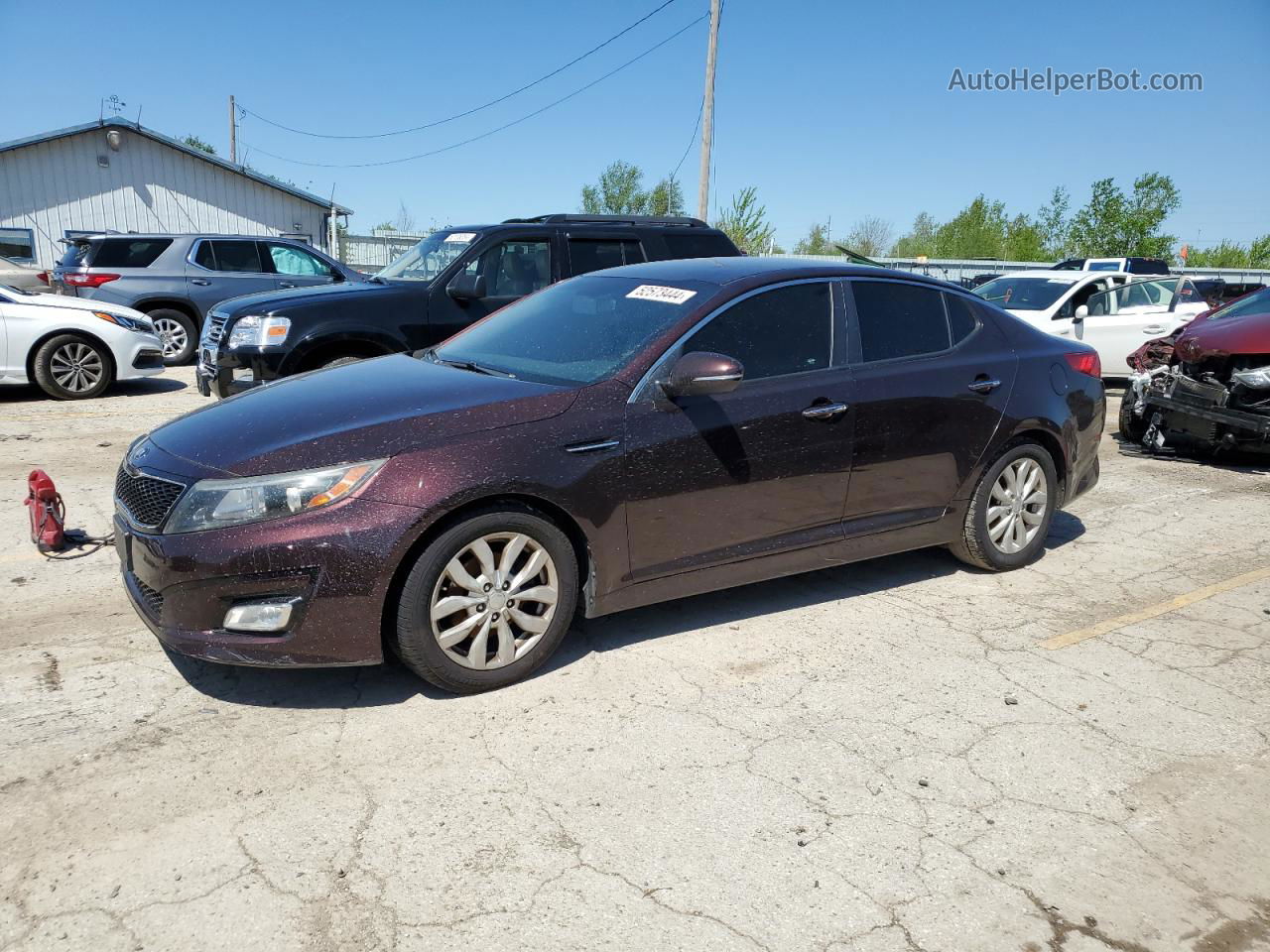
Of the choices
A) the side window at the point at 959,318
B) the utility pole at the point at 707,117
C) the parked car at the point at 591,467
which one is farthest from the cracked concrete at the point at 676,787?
the utility pole at the point at 707,117

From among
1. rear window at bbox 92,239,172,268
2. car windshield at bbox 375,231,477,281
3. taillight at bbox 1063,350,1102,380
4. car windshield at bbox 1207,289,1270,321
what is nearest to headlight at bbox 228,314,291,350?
car windshield at bbox 375,231,477,281

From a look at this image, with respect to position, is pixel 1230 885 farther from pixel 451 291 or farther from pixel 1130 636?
pixel 451 291

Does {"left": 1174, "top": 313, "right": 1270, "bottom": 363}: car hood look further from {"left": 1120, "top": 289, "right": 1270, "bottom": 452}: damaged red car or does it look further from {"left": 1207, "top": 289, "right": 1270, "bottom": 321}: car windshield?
{"left": 1207, "top": 289, "right": 1270, "bottom": 321}: car windshield

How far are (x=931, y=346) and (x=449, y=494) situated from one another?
2.72 meters

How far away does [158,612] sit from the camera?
141 inches

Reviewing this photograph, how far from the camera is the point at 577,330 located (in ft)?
15.0

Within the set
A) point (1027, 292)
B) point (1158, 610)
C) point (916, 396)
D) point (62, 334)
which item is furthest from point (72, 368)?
point (1027, 292)

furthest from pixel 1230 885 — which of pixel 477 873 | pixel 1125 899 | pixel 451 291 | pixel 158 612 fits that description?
pixel 451 291

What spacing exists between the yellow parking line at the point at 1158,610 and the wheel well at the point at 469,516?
2.20 meters

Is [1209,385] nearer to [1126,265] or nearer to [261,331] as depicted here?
[261,331]

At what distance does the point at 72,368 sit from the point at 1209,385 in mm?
11200

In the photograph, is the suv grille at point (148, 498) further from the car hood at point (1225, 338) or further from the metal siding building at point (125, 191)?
the metal siding building at point (125, 191)

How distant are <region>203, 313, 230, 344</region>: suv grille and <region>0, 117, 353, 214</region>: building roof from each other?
19819 mm

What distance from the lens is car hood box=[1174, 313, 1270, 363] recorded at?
7727 mm
